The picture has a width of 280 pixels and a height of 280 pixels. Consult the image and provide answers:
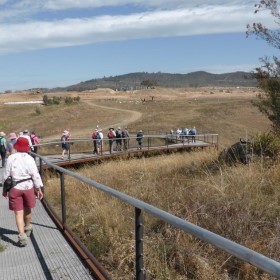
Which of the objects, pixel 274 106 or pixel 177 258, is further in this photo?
pixel 274 106

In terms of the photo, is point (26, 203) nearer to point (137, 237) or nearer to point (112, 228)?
point (112, 228)

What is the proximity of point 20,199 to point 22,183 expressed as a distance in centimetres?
23

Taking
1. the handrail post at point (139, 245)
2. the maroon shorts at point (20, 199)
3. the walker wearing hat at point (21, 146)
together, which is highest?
the walker wearing hat at point (21, 146)

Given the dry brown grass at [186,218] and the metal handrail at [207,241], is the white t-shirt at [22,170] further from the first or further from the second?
the metal handrail at [207,241]

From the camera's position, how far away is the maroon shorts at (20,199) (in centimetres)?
654

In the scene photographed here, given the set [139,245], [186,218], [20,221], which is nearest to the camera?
[139,245]

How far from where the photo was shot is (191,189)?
7680mm

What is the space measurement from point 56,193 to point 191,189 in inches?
143

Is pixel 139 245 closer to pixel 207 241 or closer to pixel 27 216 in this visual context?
pixel 207 241

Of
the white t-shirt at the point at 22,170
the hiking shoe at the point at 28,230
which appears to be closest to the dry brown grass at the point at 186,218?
the hiking shoe at the point at 28,230

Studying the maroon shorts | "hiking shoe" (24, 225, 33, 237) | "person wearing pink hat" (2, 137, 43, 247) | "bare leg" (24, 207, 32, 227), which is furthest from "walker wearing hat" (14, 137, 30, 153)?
"hiking shoe" (24, 225, 33, 237)

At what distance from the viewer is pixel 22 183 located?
6.61m

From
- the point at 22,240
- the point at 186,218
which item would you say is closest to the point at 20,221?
the point at 22,240

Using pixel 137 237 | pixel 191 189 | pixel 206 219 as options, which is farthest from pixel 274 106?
pixel 137 237
